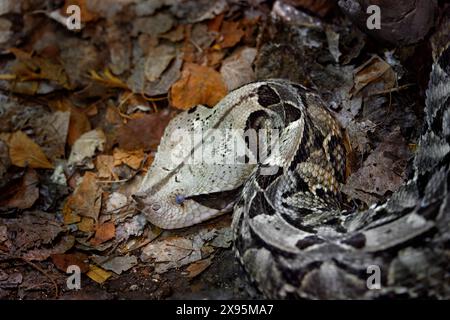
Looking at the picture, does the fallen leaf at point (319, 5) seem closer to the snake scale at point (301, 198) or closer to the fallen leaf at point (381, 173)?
the snake scale at point (301, 198)

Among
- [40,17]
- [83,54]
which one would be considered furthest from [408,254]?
[40,17]

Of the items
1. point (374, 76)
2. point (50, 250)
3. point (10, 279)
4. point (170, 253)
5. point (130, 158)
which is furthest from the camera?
point (130, 158)

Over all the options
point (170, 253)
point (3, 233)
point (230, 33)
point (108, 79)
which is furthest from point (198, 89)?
point (3, 233)

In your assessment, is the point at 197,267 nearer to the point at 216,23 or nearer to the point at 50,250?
the point at 50,250

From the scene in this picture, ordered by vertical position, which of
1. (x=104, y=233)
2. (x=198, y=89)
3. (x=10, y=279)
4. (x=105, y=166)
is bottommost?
(x=10, y=279)

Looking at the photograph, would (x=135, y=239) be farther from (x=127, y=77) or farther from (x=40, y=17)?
(x=40, y=17)

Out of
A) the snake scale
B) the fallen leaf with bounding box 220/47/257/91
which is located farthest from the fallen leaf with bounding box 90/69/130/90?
the snake scale

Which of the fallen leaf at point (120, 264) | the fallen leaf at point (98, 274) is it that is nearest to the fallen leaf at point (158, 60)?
the fallen leaf at point (120, 264)
